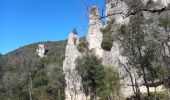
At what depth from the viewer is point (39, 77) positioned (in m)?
90.1

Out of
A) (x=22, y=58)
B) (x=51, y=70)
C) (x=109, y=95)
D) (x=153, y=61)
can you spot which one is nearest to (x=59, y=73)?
(x=51, y=70)

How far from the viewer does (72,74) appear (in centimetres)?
8044

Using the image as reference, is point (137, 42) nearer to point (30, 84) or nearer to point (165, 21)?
point (165, 21)

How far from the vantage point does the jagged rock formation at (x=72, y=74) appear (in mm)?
79125

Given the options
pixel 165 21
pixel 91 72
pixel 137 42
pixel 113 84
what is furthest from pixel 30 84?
pixel 137 42

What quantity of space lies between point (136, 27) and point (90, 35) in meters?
40.6

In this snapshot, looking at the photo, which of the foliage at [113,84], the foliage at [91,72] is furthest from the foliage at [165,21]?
the foliage at [91,72]

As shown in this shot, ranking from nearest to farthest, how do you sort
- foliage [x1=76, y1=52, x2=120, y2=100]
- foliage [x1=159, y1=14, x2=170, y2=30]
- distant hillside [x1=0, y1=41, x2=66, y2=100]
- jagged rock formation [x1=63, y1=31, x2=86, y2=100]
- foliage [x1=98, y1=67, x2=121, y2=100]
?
foliage [x1=159, y1=14, x2=170, y2=30] → foliage [x1=98, y1=67, x2=121, y2=100] → foliage [x1=76, y1=52, x2=120, y2=100] → jagged rock formation [x1=63, y1=31, x2=86, y2=100] → distant hillside [x1=0, y1=41, x2=66, y2=100]

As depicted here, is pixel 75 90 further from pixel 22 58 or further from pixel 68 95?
pixel 22 58

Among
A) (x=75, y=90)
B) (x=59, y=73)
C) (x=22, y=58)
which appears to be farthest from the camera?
(x=59, y=73)

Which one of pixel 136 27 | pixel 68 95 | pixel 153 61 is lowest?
pixel 68 95

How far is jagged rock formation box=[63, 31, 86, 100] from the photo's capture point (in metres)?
79.1

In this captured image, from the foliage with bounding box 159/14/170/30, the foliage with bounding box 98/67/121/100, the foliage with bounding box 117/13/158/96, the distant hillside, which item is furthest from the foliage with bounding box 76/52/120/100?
the foliage with bounding box 117/13/158/96

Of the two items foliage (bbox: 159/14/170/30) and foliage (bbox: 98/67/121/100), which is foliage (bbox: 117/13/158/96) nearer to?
foliage (bbox: 159/14/170/30)
